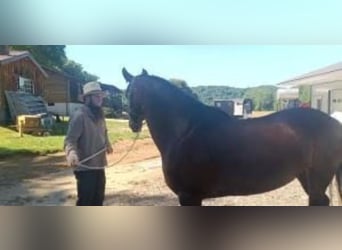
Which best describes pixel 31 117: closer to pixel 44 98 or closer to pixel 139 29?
pixel 44 98

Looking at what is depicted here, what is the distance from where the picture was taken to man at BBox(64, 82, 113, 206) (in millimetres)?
2311

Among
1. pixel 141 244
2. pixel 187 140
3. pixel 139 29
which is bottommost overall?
pixel 141 244

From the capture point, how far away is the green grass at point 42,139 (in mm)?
2299

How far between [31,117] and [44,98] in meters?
0.12

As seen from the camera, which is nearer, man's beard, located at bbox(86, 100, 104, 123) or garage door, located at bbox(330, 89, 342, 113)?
garage door, located at bbox(330, 89, 342, 113)

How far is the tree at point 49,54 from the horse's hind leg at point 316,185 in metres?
1.34

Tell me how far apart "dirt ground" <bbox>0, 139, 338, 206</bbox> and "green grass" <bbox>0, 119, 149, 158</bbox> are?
37mm

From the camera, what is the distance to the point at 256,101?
2.22 meters

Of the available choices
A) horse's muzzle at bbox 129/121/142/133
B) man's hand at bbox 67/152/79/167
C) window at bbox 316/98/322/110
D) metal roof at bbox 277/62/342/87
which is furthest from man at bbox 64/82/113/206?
window at bbox 316/98/322/110

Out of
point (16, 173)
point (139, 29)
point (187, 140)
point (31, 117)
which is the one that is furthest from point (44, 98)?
point (187, 140)

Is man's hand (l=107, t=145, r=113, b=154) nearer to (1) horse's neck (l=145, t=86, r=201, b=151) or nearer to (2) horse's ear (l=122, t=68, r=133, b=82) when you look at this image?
(1) horse's neck (l=145, t=86, r=201, b=151)

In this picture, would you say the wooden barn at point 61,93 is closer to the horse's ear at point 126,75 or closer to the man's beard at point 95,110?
the man's beard at point 95,110

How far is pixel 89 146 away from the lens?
7.63ft

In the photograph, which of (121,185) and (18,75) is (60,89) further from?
(121,185)
